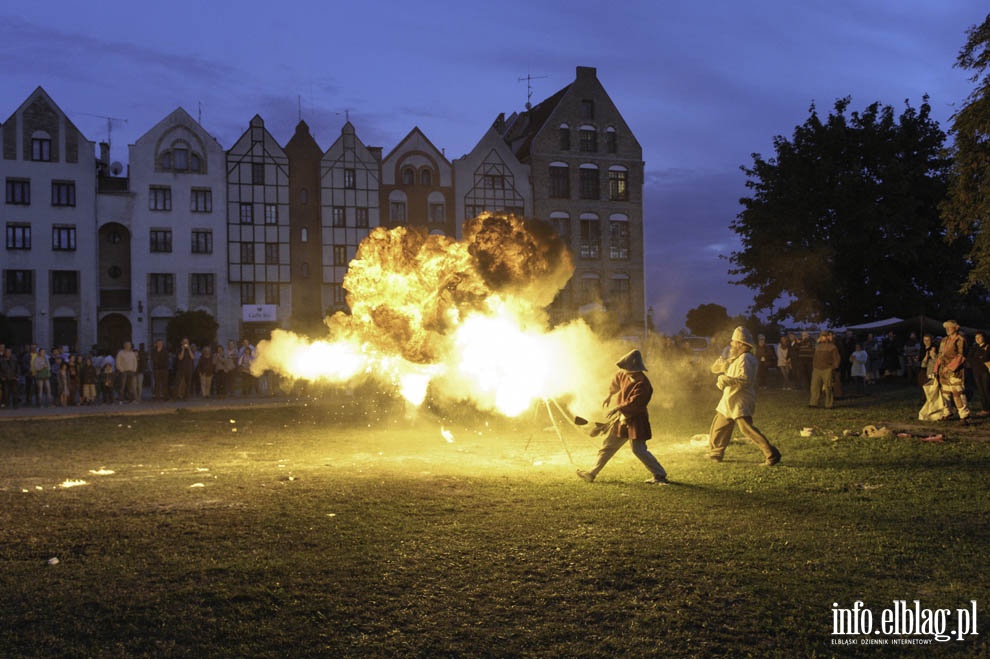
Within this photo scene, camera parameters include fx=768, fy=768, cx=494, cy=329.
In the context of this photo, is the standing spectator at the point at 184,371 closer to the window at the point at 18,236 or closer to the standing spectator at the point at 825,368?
the standing spectator at the point at 825,368

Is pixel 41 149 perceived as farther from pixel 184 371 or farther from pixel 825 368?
pixel 825 368

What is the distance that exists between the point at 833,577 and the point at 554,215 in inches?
1825

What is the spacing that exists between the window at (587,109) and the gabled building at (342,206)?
1504cm

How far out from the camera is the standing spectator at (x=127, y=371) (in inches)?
949

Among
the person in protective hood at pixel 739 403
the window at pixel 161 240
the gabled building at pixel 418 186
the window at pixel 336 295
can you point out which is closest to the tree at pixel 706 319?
the gabled building at pixel 418 186

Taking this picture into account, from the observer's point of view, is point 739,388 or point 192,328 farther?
point 192,328

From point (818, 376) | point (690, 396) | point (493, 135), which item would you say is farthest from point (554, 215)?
point (818, 376)

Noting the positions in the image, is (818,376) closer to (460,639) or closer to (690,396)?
(690,396)

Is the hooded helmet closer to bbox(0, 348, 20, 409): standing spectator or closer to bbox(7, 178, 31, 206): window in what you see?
bbox(0, 348, 20, 409): standing spectator

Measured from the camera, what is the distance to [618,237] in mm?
52906

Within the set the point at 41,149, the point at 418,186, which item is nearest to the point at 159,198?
the point at 41,149

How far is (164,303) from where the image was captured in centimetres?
4544

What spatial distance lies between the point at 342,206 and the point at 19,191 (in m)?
18.0

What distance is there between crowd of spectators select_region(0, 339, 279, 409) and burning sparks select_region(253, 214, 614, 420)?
414 inches
